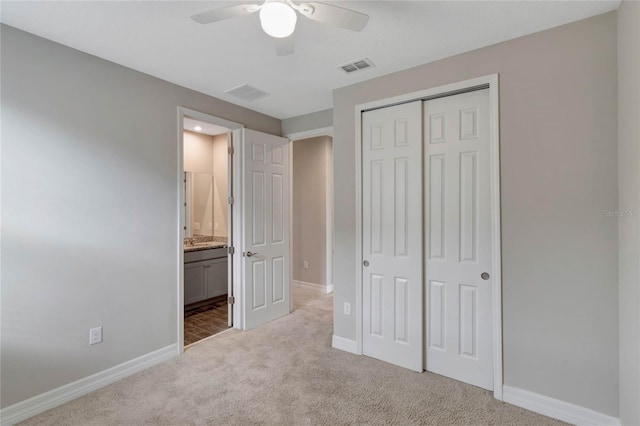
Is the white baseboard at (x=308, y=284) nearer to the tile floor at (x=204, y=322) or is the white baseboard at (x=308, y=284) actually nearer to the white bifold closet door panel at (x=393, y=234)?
the tile floor at (x=204, y=322)

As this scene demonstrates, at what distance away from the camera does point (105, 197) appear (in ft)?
7.80

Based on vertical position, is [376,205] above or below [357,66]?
below

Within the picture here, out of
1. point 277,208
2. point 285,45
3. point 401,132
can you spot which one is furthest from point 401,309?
point 285,45

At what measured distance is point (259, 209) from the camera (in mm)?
3609

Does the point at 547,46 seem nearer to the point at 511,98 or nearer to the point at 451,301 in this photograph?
the point at 511,98

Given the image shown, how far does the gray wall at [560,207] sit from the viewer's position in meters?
1.85

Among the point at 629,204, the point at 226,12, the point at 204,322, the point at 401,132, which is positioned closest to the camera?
the point at 226,12

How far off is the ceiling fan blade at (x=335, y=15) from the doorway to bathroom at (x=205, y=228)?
271 cm

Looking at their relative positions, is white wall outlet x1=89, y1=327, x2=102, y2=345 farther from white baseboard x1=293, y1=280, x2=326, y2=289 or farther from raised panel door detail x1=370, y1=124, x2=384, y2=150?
white baseboard x1=293, y1=280, x2=326, y2=289

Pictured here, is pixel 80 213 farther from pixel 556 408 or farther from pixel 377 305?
pixel 556 408

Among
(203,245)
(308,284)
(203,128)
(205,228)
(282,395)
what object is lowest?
(282,395)

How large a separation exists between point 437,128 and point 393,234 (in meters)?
0.95

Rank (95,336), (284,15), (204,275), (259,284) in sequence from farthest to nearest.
Result: (204,275), (259,284), (95,336), (284,15)

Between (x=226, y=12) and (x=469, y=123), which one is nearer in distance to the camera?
(x=226, y=12)
